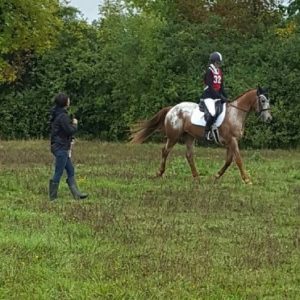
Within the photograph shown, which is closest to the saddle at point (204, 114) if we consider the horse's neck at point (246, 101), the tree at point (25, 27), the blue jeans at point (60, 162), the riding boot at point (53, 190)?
the horse's neck at point (246, 101)

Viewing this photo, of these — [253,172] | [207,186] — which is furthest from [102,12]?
[207,186]

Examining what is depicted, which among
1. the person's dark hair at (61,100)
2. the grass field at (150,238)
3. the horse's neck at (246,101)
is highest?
the horse's neck at (246,101)

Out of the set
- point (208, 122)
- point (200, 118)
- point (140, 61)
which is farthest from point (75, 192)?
point (140, 61)

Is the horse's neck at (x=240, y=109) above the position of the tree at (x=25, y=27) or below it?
below

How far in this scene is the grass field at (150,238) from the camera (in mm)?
6852

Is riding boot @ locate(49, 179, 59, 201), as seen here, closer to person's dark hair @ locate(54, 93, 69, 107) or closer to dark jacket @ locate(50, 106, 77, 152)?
dark jacket @ locate(50, 106, 77, 152)

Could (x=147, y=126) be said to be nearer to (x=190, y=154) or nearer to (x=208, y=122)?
(x=190, y=154)

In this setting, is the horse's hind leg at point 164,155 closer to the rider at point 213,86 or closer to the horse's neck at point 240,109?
the rider at point 213,86

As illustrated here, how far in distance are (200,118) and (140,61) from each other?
1549 cm

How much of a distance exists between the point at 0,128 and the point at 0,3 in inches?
342

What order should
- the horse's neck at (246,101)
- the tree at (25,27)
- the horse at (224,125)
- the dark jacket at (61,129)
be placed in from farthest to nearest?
the tree at (25,27)
the horse's neck at (246,101)
the horse at (224,125)
the dark jacket at (61,129)

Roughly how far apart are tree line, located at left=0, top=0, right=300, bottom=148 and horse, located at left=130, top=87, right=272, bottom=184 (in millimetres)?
11952

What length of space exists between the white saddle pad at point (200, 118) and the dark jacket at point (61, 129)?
175 inches

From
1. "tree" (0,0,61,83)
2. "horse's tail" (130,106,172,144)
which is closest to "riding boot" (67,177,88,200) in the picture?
"horse's tail" (130,106,172,144)
